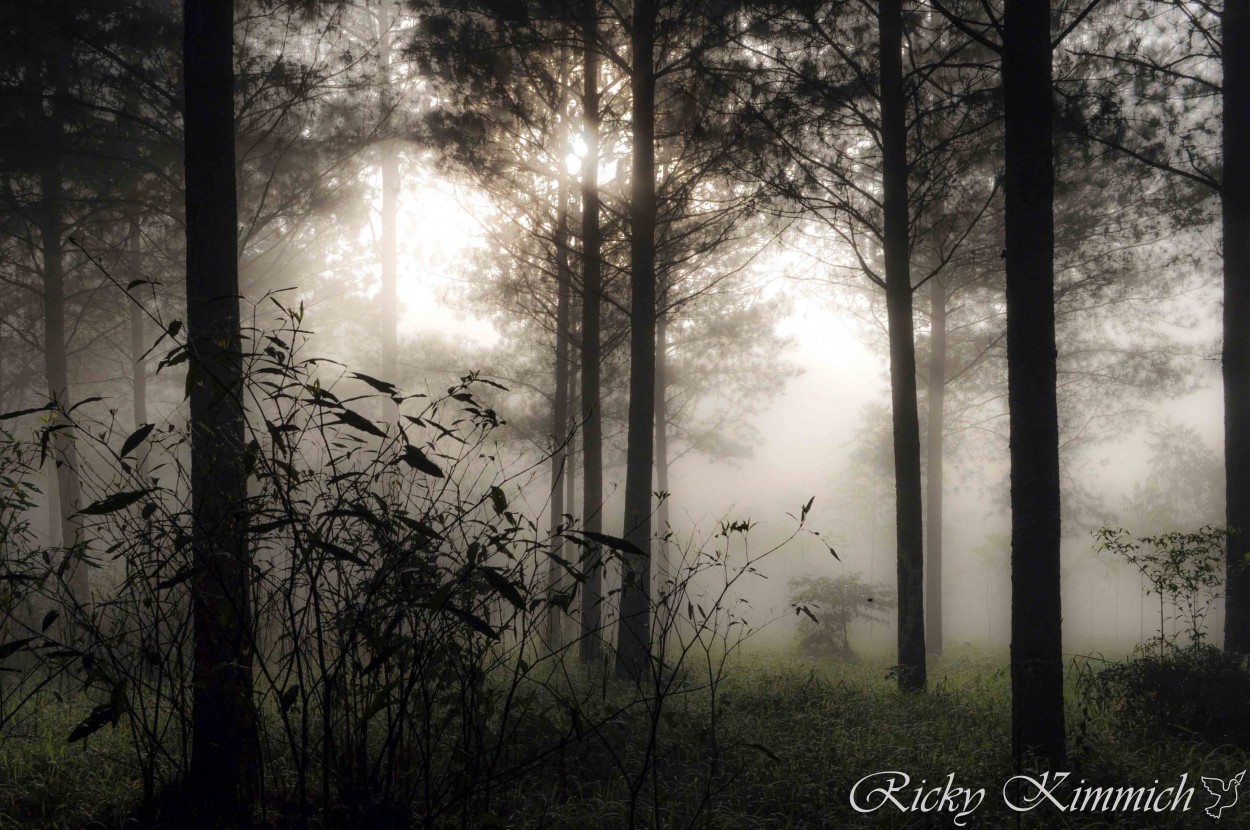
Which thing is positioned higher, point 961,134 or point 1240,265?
point 961,134

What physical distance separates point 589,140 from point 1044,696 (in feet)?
22.8

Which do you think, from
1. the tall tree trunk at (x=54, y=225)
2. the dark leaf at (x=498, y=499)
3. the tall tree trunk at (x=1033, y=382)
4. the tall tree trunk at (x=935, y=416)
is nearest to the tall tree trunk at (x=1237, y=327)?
the tall tree trunk at (x=1033, y=382)

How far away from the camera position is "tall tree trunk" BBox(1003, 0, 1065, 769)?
14.7 ft

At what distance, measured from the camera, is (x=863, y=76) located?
24.5 ft

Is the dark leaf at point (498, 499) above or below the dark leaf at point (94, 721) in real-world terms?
above

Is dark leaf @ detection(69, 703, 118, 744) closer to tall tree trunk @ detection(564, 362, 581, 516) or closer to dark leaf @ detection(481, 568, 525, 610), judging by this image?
dark leaf @ detection(481, 568, 525, 610)

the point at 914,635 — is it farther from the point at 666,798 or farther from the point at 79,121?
the point at 79,121

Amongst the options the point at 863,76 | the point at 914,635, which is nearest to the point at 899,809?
the point at 914,635

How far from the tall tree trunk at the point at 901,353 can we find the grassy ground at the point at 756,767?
118 centimetres

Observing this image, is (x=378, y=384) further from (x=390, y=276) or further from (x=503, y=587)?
(x=390, y=276)

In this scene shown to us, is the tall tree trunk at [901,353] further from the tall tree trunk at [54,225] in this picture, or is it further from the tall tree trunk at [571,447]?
the tall tree trunk at [54,225]

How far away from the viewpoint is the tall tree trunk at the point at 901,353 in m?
7.18

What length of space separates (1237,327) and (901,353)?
3390mm

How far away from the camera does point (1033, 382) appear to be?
4.48 m
